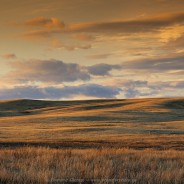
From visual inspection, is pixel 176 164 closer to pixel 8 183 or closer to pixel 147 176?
pixel 147 176

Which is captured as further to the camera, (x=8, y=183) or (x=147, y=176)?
(x=147, y=176)

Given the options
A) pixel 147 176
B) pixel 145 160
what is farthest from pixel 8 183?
pixel 145 160

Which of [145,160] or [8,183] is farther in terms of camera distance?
[145,160]

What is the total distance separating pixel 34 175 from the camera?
35.2 feet

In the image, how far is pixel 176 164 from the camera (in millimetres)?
14578

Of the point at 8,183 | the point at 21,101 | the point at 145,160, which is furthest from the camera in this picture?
the point at 21,101

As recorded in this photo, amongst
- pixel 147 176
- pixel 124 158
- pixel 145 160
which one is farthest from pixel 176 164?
pixel 147 176

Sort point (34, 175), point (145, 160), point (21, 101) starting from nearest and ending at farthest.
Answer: point (34, 175), point (145, 160), point (21, 101)

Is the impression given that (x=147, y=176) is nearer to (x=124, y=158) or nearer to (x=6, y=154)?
(x=124, y=158)

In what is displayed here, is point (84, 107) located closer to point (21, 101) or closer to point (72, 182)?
point (21, 101)

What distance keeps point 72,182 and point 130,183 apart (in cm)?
163

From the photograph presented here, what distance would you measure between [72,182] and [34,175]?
3.77 ft

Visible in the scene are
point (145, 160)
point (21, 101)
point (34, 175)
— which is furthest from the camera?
point (21, 101)

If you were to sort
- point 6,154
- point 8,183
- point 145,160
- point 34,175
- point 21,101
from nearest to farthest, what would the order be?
point 8,183
point 34,175
point 145,160
point 6,154
point 21,101
